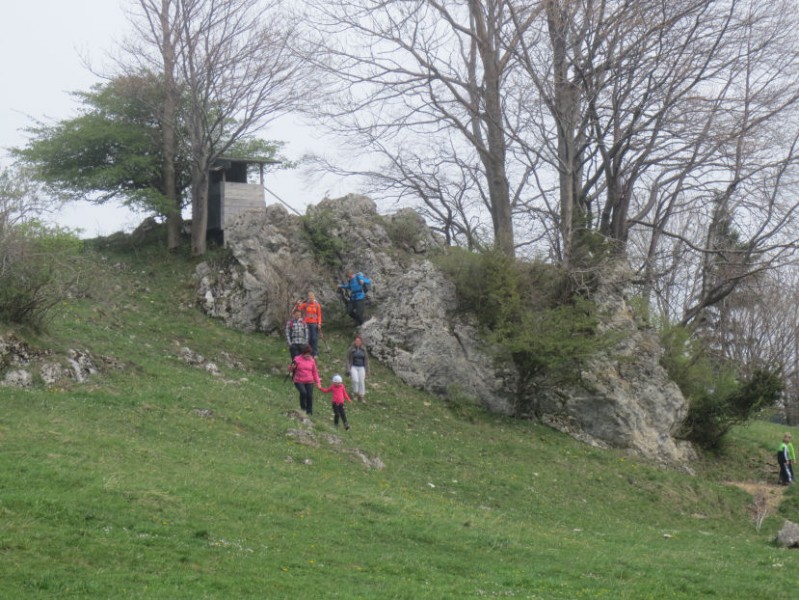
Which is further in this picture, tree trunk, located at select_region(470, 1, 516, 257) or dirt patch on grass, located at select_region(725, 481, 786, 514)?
tree trunk, located at select_region(470, 1, 516, 257)

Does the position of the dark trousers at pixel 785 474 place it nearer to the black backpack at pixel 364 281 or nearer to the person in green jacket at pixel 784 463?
the person in green jacket at pixel 784 463

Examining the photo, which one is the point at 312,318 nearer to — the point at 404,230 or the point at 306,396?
the point at 306,396

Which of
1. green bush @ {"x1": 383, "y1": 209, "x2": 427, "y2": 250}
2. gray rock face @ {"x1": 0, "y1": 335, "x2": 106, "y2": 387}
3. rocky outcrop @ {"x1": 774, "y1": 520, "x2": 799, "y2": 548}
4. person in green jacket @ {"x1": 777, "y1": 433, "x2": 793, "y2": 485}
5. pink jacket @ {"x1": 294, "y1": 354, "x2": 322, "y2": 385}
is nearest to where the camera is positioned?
rocky outcrop @ {"x1": 774, "y1": 520, "x2": 799, "y2": 548}

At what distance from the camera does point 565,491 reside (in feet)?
70.3

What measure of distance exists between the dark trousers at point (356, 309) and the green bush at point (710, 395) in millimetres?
10179

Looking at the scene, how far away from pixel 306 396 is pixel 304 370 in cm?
72

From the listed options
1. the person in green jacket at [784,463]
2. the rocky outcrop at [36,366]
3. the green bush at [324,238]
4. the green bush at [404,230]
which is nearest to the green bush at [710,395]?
the person in green jacket at [784,463]

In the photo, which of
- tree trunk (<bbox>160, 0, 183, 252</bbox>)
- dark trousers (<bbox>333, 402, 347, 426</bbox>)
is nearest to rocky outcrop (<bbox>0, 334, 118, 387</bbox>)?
dark trousers (<bbox>333, 402, 347, 426</bbox>)

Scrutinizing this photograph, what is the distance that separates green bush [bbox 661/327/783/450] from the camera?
30578mm

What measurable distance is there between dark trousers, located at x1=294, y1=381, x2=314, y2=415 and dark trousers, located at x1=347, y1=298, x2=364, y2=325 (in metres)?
8.27

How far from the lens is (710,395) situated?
3109 centimetres

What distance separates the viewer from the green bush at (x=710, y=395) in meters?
30.6

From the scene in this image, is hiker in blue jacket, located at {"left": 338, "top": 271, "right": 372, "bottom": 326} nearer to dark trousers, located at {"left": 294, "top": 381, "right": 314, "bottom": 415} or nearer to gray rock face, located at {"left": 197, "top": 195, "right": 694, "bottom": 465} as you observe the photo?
gray rock face, located at {"left": 197, "top": 195, "right": 694, "bottom": 465}

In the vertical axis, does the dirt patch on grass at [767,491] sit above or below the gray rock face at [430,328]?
below
